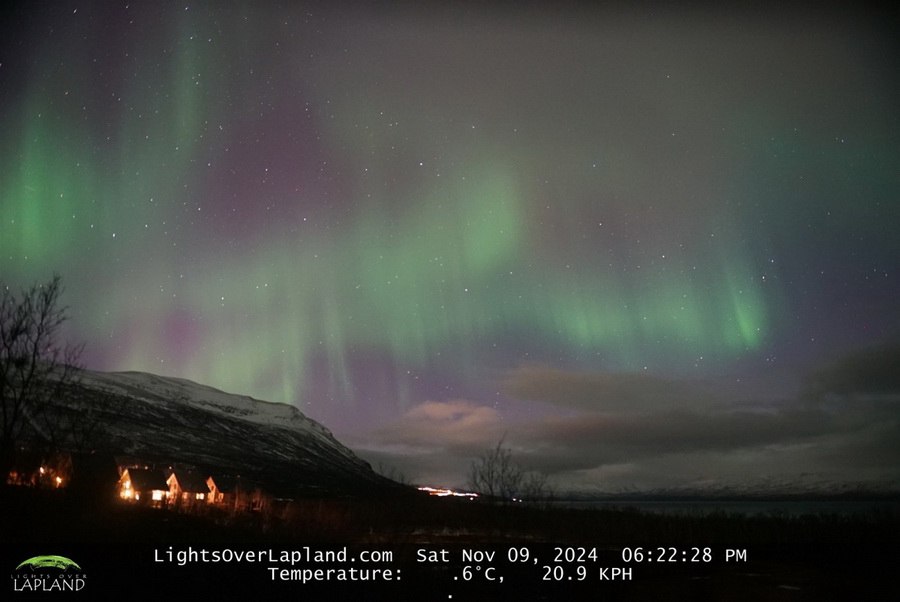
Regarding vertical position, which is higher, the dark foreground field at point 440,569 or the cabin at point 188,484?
the dark foreground field at point 440,569

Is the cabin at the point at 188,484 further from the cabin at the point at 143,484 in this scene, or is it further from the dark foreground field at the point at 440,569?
the dark foreground field at the point at 440,569

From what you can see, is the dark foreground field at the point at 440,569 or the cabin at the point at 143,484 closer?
the dark foreground field at the point at 440,569

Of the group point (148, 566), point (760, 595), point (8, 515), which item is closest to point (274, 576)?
point (148, 566)

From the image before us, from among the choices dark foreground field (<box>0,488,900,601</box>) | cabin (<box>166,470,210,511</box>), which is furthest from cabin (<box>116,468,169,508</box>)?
dark foreground field (<box>0,488,900,601</box>)

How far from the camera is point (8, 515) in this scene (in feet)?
95.0

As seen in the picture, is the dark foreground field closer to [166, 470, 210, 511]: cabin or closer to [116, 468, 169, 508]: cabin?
[116, 468, 169, 508]: cabin

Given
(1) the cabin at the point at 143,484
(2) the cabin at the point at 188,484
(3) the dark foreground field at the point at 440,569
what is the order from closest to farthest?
(3) the dark foreground field at the point at 440,569 < (1) the cabin at the point at 143,484 < (2) the cabin at the point at 188,484

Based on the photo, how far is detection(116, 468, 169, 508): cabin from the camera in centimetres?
8319

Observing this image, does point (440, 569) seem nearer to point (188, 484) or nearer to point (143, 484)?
point (143, 484)

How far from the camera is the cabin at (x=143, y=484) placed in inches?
3275

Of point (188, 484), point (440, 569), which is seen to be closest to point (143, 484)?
point (188, 484)

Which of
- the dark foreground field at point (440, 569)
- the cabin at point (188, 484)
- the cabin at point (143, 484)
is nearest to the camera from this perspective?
the dark foreground field at point (440, 569)

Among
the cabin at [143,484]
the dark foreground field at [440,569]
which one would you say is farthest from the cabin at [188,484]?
the dark foreground field at [440,569]

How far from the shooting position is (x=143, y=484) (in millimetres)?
86062
